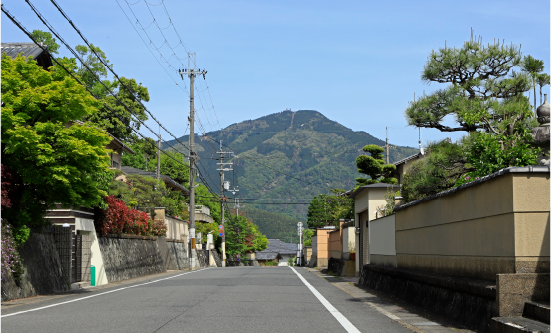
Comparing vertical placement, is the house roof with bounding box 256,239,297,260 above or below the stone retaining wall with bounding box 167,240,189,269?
below

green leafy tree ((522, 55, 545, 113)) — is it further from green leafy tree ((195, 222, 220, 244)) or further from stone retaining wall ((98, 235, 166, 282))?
green leafy tree ((195, 222, 220, 244))

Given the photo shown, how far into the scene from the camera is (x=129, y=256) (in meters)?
30.0

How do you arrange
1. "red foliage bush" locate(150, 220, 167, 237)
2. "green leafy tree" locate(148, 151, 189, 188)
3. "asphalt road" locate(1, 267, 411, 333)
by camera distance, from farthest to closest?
"green leafy tree" locate(148, 151, 189, 188), "red foliage bush" locate(150, 220, 167, 237), "asphalt road" locate(1, 267, 411, 333)

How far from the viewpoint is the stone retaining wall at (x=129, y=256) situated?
26391 millimetres

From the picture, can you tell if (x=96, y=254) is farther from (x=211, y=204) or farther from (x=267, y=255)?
(x=267, y=255)

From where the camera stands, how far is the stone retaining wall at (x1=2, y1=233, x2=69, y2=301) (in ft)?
52.0

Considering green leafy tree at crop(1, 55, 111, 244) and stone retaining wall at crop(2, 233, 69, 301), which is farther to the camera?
green leafy tree at crop(1, 55, 111, 244)

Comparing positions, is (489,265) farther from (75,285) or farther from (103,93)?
(103,93)

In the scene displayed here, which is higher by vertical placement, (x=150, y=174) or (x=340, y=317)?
(x=150, y=174)

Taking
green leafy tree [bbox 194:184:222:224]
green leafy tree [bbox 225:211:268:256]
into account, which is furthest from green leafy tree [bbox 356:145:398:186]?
green leafy tree [bbox 194:184:222:224]

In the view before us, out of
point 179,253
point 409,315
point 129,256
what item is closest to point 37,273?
point 409,315

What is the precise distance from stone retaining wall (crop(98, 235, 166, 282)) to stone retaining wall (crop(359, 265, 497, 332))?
14.9 meters

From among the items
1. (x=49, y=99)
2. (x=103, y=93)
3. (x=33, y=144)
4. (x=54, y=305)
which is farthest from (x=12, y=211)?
(x=103, y=93)

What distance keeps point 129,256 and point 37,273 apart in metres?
12.2
